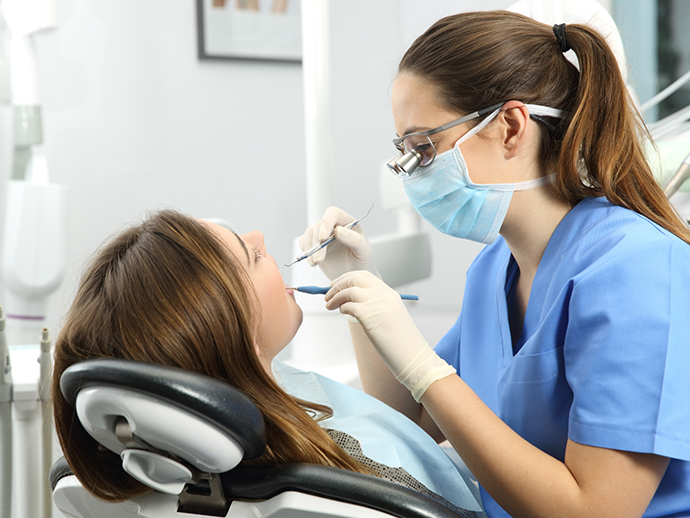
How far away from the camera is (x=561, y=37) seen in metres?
1.04

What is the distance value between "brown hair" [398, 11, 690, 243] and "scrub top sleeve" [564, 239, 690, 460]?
182mm

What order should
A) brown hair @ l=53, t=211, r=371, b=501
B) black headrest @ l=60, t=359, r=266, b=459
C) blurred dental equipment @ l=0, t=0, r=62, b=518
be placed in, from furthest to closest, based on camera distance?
blurred dental equipment @ l=0, t=0, r=62, b=518, brown hair @ l=53, t=211, r=371, b=501, black headrest @ l=60, t=359, r=266, b=459

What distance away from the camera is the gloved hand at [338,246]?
129cm

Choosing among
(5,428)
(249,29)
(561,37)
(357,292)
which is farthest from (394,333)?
(249,29)

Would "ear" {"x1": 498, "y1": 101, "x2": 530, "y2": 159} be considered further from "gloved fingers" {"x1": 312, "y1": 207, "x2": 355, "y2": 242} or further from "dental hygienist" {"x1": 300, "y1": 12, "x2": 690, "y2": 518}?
"gloved fingers" {"x1": 312, "y1": 207, "x2": 355, "y2": 242}

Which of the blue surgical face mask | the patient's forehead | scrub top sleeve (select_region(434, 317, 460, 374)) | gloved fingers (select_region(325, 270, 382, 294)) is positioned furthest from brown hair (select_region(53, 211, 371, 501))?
scrub top sleeve (select_region(434, 317, 460, 374))

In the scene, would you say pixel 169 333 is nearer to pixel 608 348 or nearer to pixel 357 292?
pixel 357 292

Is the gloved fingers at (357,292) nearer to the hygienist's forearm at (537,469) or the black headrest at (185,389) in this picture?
the hygienist's forearm at (537,469)

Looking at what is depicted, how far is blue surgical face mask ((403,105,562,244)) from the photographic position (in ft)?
3.47

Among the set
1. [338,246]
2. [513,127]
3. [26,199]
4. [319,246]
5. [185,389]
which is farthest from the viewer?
[26,199]

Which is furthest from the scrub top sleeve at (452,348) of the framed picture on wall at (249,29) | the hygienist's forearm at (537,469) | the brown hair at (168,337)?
the framed picture on wall at (249,29)

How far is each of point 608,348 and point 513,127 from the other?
1.39ft

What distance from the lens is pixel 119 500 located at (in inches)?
29.5

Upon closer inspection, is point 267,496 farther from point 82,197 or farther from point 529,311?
point 82,197
